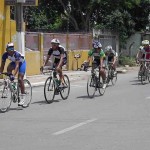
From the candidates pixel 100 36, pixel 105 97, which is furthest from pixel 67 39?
pixel 105 97

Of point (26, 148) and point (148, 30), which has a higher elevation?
point (148, 30)

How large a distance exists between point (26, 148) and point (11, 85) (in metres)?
4.60

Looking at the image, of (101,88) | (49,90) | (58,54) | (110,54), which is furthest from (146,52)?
(49,90)

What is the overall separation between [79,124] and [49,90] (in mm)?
3852

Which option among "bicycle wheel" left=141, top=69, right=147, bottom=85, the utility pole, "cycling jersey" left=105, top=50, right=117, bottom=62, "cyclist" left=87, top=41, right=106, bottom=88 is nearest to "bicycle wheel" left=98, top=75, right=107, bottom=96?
"cyclist" left=87, top=41, right=106, bottom=88

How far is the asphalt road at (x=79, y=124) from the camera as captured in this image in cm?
805

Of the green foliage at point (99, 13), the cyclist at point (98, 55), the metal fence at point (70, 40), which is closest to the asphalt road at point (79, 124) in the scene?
the cyclist at point (98, 55)

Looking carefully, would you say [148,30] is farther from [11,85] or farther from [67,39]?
[11,85]

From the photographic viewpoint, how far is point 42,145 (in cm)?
795

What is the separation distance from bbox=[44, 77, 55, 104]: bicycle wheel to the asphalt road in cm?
19

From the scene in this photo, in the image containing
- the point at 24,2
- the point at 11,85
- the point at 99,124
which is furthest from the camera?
the point at 24,2

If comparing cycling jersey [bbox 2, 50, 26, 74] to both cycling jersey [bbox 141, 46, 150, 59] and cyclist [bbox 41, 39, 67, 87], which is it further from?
cycling jersey [bbox 141, 46, 150, 59]

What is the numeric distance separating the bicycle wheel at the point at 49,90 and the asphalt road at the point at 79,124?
0.19 metres

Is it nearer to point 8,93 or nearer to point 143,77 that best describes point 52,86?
point 8,93
